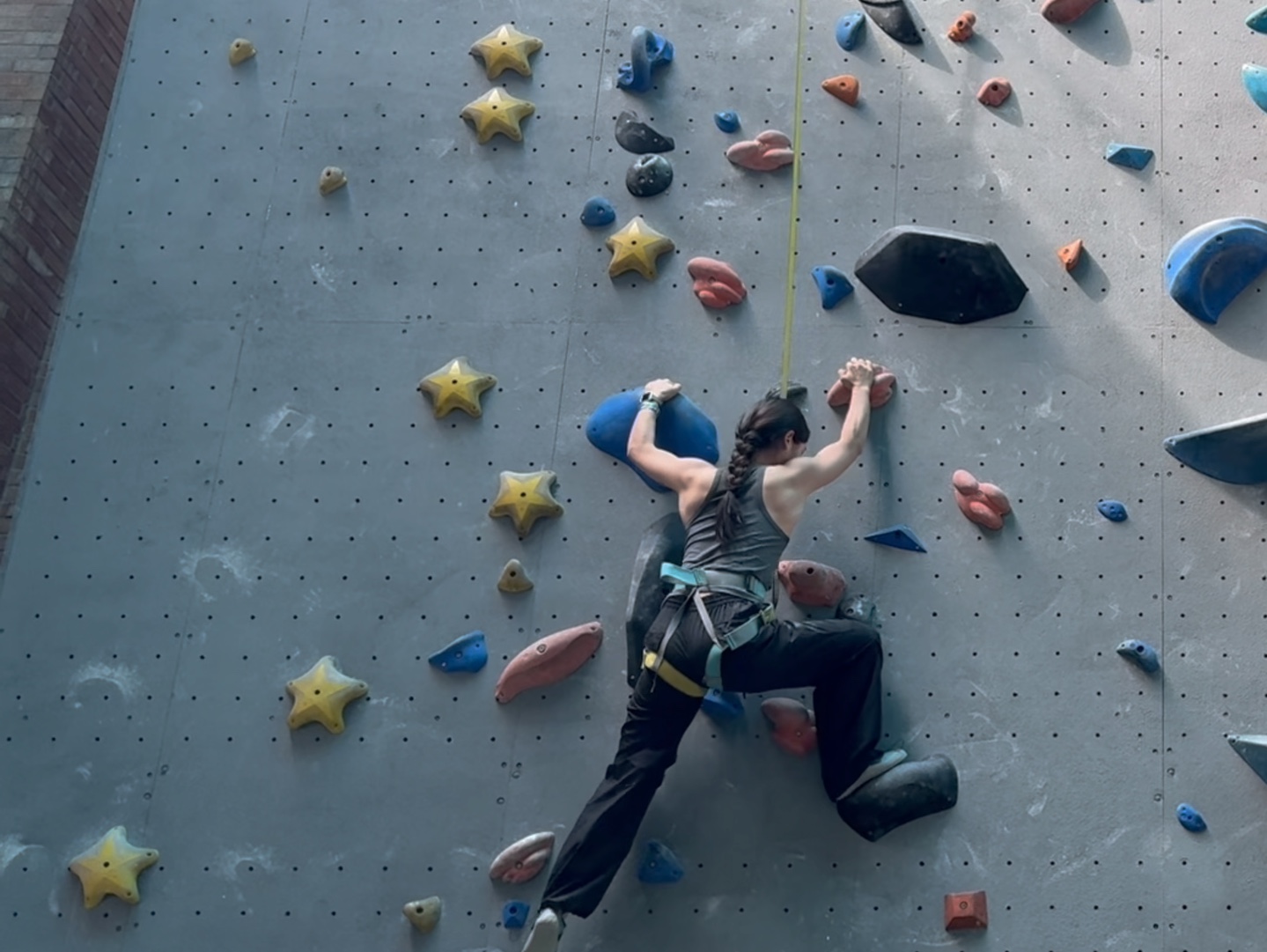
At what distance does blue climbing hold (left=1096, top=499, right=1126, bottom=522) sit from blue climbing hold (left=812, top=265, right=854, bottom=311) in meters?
0.86

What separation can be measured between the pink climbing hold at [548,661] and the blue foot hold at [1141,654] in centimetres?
129

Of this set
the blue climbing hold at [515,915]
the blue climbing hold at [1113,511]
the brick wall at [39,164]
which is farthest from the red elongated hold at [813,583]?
the brick wall at [39,164]

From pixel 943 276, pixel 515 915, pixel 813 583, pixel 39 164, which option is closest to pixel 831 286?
pixel 943 276

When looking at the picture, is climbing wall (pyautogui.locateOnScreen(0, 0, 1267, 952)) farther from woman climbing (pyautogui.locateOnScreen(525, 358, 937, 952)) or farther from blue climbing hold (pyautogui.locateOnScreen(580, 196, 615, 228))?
woman climbing (pyautogui.locateOnScreen(525, 358, 937, 952))

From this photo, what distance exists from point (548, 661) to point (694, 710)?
1.41 ft

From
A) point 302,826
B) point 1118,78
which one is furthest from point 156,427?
point 1118,78

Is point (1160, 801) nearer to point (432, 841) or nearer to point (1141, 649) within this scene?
point (1141, 649)

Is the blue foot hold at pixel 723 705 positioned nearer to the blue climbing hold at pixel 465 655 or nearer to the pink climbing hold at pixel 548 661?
the pink climbing hold at pixel 548 661

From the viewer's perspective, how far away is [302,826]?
12.3ft

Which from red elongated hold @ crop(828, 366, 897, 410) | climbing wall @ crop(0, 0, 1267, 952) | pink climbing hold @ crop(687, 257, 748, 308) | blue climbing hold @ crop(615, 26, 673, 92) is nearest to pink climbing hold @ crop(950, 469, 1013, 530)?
climbing wall @ crop(0, 0, 1267, 952)

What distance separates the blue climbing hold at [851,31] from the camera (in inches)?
169

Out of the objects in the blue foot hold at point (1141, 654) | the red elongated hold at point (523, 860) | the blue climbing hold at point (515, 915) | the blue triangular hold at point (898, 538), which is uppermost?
the blue triangular hold at point (898, 538)

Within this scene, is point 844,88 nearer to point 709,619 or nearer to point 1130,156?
point 1130,156

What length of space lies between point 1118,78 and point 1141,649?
162cm
